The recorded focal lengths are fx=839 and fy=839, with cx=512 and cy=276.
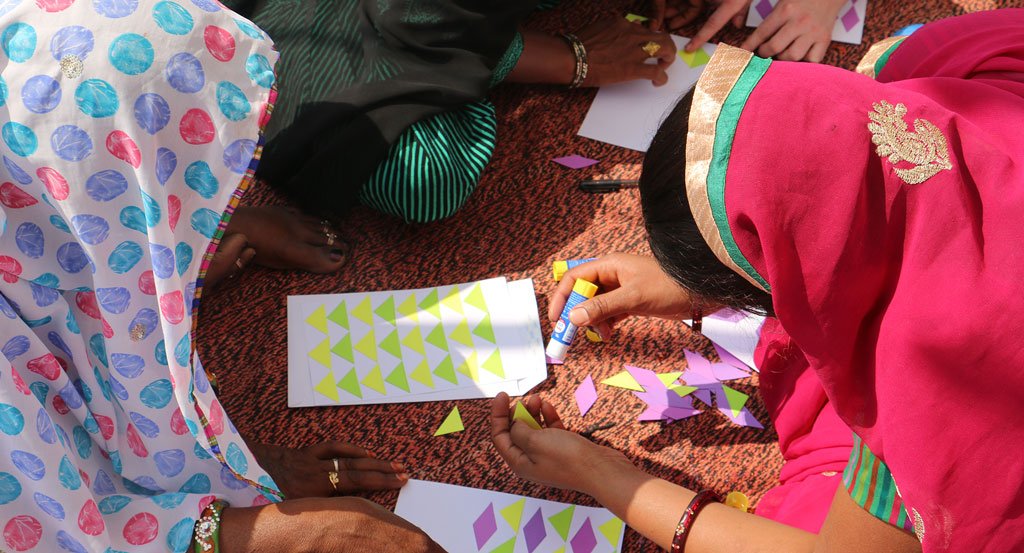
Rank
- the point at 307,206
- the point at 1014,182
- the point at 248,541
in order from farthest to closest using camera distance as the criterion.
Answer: the point at 307,206 → the point at 248,541 → the point at 1014,182

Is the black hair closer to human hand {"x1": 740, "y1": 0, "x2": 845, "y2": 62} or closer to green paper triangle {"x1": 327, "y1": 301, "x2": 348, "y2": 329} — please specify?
green paper triangle {"x1": 327, "y1": 301, "x2": 348, "y2": 329}

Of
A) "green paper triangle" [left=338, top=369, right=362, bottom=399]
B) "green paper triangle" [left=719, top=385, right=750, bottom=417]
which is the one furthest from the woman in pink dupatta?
"green paper triangle" [left=338, top=369, right=362, bottom=399]

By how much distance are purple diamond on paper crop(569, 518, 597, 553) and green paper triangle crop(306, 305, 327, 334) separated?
0.58m

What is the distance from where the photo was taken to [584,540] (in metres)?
1.34

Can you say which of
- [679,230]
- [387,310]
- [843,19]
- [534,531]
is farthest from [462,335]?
[843,19]

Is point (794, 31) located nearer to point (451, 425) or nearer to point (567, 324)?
point (567, 324)

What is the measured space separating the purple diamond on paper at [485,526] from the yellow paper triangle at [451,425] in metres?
0.15

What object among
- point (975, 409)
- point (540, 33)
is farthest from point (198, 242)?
point (540, 33)

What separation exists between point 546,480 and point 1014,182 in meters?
0.79

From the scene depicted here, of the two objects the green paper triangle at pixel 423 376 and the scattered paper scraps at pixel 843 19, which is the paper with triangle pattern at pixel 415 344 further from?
the scattered paper scraps at pixel 843 19

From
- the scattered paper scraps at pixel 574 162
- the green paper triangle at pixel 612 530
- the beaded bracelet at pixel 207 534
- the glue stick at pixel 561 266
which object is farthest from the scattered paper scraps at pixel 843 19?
the beaded bracelet at pixel 207 534

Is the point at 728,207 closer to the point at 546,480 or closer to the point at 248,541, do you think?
the point at 546,480

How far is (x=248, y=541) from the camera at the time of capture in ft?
3.77

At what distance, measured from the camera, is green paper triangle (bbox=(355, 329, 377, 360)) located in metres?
1.51
